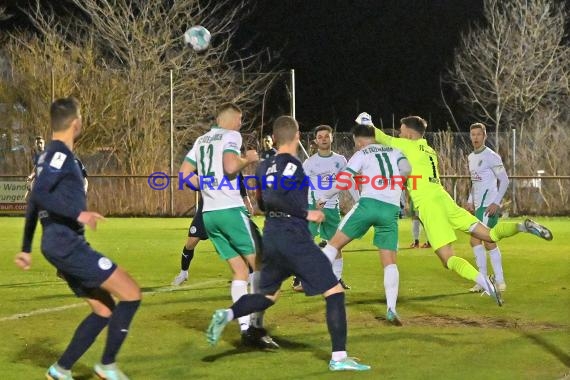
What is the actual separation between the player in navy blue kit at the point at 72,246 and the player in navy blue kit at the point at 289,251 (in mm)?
951

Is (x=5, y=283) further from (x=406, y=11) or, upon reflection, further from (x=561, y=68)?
(x=406, y=11)

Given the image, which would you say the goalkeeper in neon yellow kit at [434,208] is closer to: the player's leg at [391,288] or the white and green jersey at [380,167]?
the white and green jersey at [380,167]

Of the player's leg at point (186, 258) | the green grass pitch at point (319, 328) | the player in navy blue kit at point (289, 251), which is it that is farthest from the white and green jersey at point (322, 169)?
the player in navy blue kit at point (289, 251)

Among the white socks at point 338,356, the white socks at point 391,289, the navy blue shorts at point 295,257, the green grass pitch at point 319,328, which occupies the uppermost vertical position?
the navy blue shorts at point 295,257

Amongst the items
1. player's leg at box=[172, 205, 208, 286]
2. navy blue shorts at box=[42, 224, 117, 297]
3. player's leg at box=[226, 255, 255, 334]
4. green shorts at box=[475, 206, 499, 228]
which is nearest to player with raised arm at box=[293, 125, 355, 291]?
player's leg at box=[172, 205, 208, 286]

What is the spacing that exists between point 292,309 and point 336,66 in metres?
53.2

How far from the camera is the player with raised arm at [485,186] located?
12.9m

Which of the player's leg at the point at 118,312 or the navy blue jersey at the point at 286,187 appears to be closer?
the player's leg at the point at 118,312

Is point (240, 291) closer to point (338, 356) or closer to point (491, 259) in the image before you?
point (338, 356)

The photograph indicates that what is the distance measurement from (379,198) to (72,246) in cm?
406

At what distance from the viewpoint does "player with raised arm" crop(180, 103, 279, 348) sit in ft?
29.4

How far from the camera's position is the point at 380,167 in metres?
9.98

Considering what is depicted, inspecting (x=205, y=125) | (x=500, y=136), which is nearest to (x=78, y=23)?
(x=205, y=125)

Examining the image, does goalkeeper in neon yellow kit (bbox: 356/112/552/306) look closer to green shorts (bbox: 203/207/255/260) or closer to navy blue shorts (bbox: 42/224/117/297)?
green shorts (bbox: 203/207/255/260)
